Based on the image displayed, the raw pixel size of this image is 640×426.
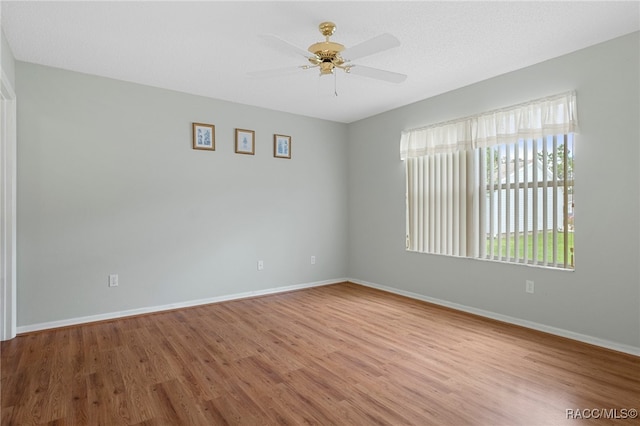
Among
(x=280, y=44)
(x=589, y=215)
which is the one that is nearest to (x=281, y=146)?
(x=280, y=44)

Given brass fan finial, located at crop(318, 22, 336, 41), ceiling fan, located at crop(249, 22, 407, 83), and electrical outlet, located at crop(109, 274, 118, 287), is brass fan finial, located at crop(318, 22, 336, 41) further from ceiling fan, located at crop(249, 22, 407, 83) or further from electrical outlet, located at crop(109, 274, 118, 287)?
electrical outlet, located at crop(109, 274, 118, 287)

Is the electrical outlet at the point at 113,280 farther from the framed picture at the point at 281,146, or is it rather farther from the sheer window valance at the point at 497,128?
the sheer window valance at the point at 497,128

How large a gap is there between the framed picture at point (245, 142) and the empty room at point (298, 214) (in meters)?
0.03

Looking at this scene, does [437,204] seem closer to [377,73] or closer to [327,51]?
[377,73]

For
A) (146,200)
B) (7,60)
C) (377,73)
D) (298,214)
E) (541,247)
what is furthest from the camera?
(298,214)

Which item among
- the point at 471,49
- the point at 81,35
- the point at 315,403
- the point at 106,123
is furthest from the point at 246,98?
the point at 315,403

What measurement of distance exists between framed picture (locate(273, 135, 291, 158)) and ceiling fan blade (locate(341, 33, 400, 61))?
8.48 ft

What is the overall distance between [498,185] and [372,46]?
2192 millimetres

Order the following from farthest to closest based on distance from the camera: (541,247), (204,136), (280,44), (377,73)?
(204,136), (541,247), (377,73), (280,44)

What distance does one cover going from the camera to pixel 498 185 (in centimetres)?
360

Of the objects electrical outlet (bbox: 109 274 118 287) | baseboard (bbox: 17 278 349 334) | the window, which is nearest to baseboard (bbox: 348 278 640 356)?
the window

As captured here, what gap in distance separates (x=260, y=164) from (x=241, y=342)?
2490 millimetres

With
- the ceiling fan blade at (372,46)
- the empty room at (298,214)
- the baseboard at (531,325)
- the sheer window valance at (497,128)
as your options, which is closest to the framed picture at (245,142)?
the empty room at (298,214)

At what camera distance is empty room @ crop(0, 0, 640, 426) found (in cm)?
228
